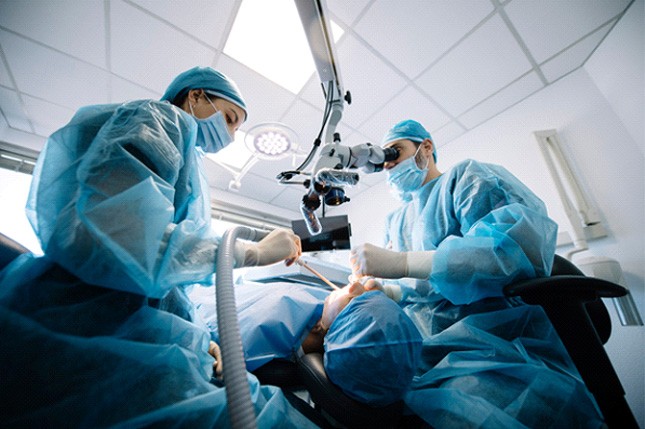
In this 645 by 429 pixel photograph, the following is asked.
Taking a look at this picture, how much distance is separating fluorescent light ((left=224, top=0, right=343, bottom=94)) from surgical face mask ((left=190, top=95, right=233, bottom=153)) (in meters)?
0.78

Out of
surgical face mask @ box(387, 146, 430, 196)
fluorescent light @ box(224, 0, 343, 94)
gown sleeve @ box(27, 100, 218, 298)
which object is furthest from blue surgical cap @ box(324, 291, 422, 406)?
fluorescent light @ box(224, 0, 343, 94)

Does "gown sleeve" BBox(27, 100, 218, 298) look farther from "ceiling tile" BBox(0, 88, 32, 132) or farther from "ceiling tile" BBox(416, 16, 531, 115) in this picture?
"ceiling tile" BBox(0, 88, 32, 132)

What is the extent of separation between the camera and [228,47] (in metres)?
1.58

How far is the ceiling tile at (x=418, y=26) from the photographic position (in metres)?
1.40

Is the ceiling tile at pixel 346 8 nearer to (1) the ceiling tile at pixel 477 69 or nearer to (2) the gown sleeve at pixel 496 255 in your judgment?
(1) the ceiling tile at pixel 477 69

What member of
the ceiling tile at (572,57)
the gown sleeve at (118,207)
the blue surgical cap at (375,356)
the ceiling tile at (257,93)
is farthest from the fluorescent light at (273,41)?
the ceiling tile at (572,57)

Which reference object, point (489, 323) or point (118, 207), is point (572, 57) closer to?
point (489, 323)

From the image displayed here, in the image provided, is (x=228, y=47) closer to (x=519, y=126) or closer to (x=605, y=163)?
(x=519, y=126)

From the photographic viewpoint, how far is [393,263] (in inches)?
34.4

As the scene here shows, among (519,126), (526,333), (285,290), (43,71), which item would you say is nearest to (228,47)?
(43,71)

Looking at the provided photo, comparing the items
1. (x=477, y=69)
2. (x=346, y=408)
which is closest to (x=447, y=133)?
(x=477, y=69)

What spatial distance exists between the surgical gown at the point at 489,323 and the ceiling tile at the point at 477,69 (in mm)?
1173

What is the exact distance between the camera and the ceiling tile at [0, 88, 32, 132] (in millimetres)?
1884

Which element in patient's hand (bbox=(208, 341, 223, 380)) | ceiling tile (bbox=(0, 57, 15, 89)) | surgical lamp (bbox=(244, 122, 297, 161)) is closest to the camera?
patient's hand (bbox=(208, 341, 223, 380))
